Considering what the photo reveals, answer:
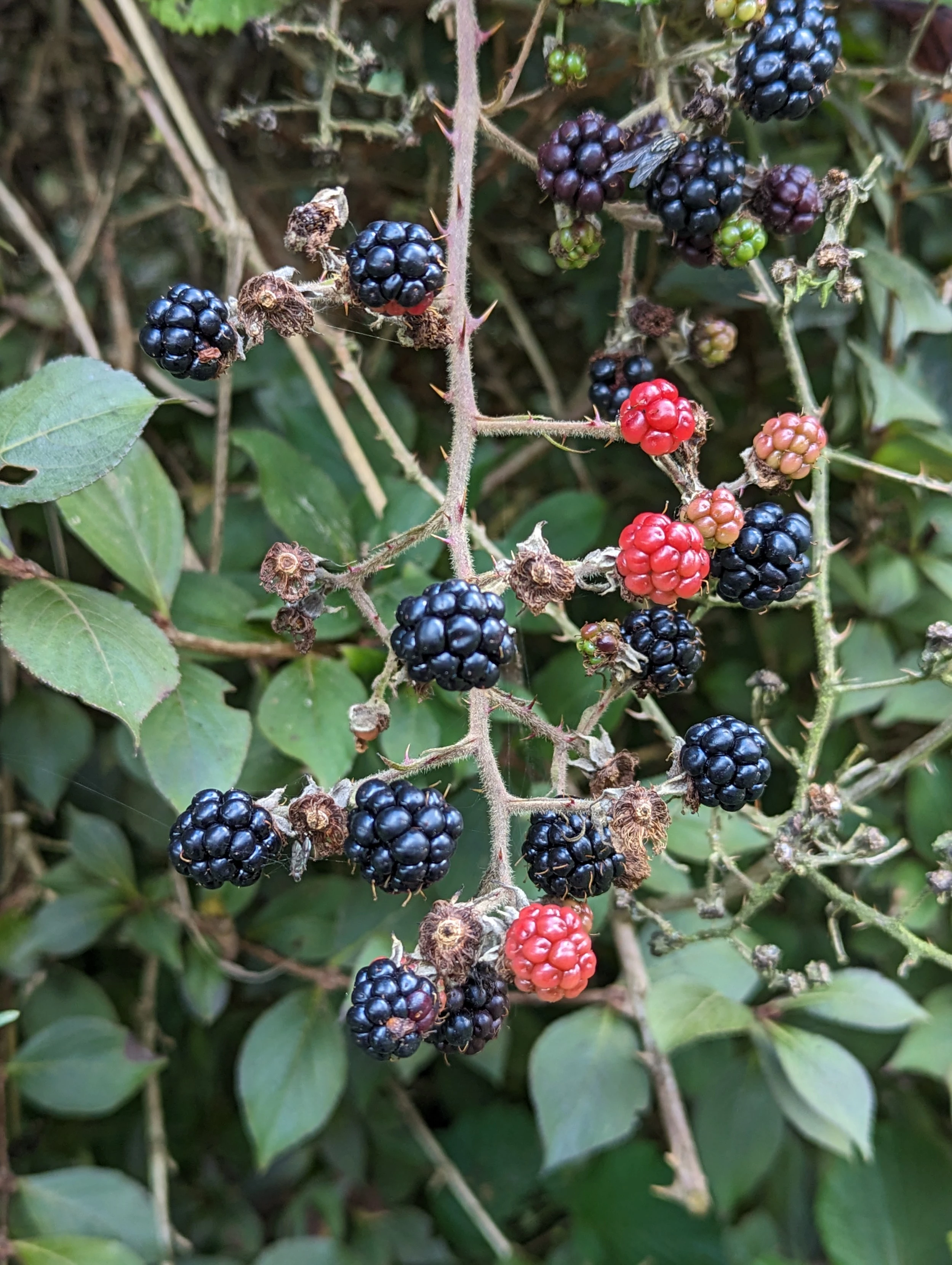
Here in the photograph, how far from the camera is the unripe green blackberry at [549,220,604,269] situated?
113 centimetres

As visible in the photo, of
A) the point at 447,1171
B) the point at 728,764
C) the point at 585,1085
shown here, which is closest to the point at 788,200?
the point at 728,764

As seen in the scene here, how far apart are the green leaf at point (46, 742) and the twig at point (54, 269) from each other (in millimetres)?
582

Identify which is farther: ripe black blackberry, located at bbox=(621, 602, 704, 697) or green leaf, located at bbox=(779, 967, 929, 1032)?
green leaf, located at bbox=(779, 967, 929, 1032)

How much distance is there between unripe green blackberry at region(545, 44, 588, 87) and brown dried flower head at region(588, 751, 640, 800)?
86 centimetres

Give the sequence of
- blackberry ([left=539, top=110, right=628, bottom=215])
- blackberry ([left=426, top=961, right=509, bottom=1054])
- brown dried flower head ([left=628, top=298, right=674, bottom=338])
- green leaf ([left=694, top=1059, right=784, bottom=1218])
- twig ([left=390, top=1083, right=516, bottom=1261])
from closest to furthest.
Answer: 1. blackberry ([left=426, top=961, right=509, bottom=1054])
2. blackberry ([left=539, top=110, right=628, bottom=215])
3. brown dried flower head ([left=628, top=298, right=674, bottom=338])
4. green leaf ([left=694, top=1059, right=784, bottom=1218])
5. twig ([left=390, top=1083, right=516, bottom=1261])

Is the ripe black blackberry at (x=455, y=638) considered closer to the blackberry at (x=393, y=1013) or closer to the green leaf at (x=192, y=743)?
the blackberry at (x=393, y=1013)

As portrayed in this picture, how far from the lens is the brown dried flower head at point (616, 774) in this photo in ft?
3.08

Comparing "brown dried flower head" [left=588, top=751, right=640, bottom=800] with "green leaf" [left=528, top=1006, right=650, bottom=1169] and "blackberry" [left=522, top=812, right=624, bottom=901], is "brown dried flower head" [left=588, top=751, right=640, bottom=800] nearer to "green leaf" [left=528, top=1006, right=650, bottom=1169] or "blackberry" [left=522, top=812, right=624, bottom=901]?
"blackberry" [left=522, top=812, right=624, bottom=901]

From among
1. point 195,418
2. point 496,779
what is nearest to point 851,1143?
point 496,779

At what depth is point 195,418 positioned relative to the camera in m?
1.75

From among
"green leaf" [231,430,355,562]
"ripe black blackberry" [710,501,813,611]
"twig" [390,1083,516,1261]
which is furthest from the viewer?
"twig" [390,1083,516,1261]

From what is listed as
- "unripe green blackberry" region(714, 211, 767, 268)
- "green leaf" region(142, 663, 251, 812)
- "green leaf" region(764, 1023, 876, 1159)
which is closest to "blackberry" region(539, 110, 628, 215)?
"unripe green blackberry" region(714, 211, 767, 268)

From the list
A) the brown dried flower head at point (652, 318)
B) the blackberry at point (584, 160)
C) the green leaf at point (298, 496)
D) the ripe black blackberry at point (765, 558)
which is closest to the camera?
the ripe black blackberry at point (765, 558)

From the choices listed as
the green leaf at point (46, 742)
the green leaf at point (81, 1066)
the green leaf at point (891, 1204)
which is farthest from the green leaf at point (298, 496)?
the green leaf at point (891, 1204)
